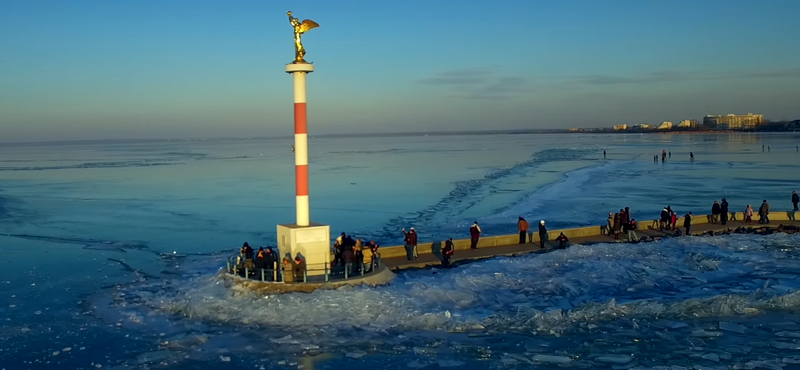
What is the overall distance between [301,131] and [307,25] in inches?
→ 121

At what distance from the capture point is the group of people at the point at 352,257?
1922 cm

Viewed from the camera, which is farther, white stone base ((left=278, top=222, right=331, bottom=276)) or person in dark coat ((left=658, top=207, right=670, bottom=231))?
person in dark coat ((left=658, top=207, right=670, bottom=231))

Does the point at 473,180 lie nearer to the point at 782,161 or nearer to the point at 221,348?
the point at 782,161

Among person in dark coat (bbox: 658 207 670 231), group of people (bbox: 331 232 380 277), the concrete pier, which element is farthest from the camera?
person in dark coat (bbox: 658 207 670 231)

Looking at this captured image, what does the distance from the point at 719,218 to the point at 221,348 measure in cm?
2300

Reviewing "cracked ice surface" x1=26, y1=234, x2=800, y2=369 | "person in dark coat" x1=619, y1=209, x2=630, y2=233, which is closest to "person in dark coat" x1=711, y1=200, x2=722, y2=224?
"person in dark coat" x1=619, y1=209, x2=630, y2=233

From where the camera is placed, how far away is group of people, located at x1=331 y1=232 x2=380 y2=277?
19219 millimetres

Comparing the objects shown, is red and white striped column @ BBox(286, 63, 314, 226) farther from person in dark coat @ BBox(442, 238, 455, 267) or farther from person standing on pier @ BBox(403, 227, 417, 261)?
person in dark coat @ BBox(442, 238, 455, 267)

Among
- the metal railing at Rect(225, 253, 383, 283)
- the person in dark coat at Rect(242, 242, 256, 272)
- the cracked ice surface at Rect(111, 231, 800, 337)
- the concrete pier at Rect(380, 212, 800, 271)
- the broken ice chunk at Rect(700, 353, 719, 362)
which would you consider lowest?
the broken ice chunk at Rect(700, 353, 719, 362)

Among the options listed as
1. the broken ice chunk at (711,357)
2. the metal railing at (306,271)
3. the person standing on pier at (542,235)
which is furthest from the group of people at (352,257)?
the broken ice chunk at (711,357)

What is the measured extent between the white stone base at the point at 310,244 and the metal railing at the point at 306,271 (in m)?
0.12

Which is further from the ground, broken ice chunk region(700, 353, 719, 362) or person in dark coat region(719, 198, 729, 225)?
person in dark coat region(719, 198, 729, 225)

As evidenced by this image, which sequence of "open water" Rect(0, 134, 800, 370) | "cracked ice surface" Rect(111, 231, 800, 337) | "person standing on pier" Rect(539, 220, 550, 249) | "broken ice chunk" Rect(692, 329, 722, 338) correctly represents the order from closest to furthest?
"open water" Rect(0, 134, 800, 370)
"broken ice chunk" Rect(692, 329, 722, 338)
"cracked ice surface" Rect(111, 231, 800, 337)
"person standing on pier" Rect(539, 220, 550, 249)

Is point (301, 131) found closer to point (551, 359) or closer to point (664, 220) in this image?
point (551, 359)
